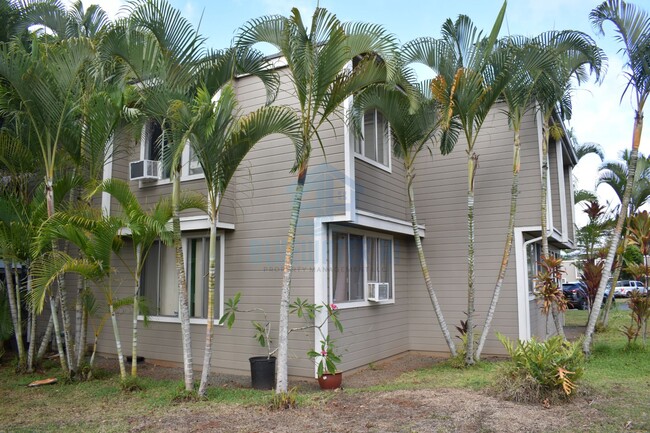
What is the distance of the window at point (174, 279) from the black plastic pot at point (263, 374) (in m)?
1.62

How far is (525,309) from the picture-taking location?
32.6 feet

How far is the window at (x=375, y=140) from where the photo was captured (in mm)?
9586

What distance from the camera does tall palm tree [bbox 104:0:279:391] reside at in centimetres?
659

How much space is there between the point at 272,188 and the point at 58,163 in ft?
11.3

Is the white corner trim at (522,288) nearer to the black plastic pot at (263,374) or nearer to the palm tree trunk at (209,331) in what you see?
the black plastic pot at (263,374)

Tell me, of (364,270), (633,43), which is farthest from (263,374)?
(633,43)

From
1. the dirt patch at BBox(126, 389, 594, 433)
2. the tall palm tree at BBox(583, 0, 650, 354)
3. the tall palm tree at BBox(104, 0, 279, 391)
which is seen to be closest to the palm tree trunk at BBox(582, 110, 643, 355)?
the tall palm tree at BBox(583, 0, 650, 354)

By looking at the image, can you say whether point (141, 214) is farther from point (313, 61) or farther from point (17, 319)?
point (17, 319)

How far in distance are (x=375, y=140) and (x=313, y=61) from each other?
11.9ft

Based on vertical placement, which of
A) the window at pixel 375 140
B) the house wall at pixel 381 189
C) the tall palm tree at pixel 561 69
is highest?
the tall palm tree at pixel 561 69

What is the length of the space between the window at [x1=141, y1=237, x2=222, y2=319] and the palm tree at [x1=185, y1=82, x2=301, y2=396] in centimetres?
245

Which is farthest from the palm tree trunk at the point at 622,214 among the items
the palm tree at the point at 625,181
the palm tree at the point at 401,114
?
the palm tree at the point at 625,181

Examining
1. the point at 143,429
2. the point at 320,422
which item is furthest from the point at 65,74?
the point at 320,422

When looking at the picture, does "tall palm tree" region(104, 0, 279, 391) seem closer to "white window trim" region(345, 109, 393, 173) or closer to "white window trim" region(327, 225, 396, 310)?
"white window trim" region(345, 109, 393, 173)
